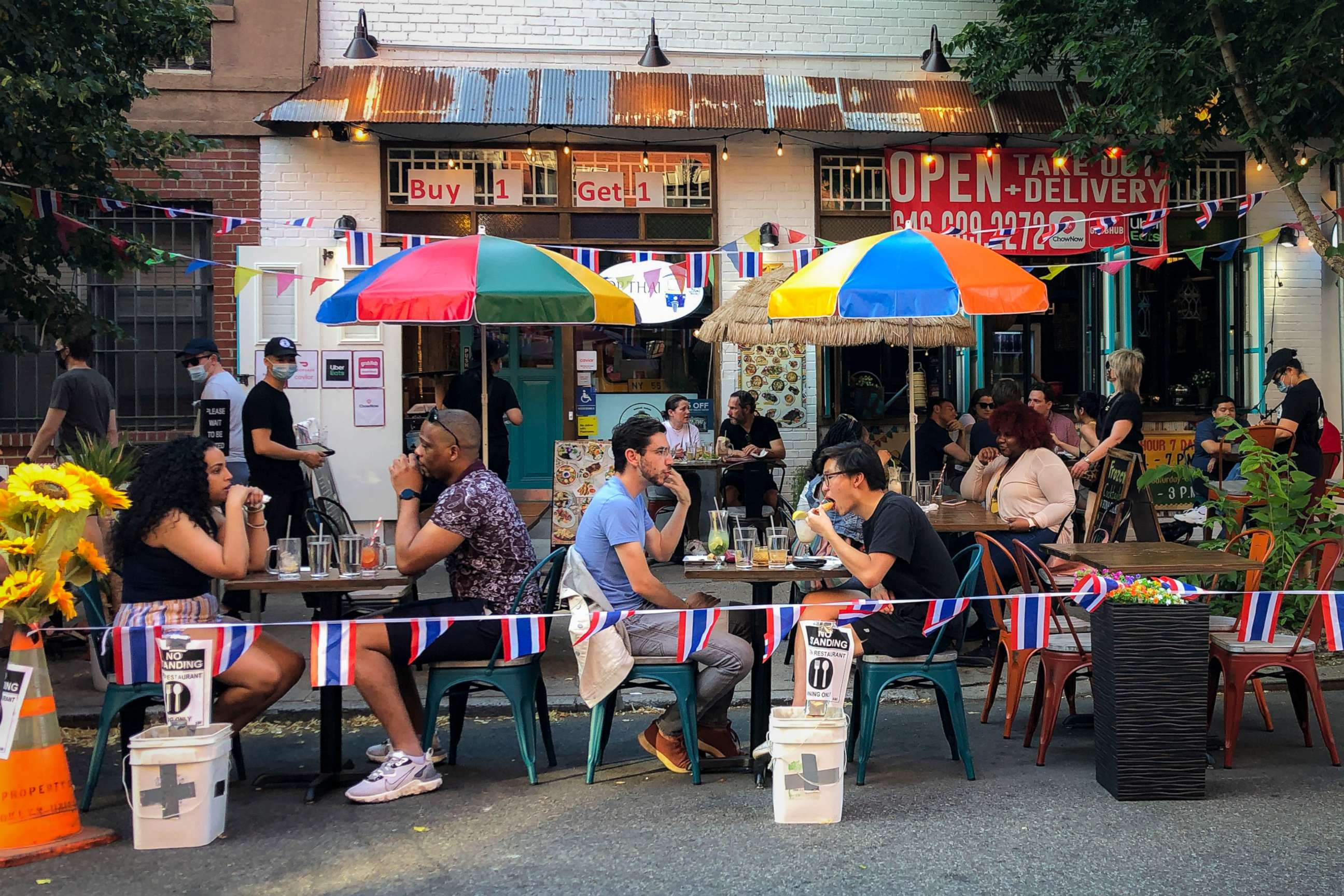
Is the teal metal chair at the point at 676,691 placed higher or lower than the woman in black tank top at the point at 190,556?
lower

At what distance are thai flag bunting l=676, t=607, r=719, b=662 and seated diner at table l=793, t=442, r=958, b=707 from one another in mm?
415

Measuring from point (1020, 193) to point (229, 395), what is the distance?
7953 millimetres

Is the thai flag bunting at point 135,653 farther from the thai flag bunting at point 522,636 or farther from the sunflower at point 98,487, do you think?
the thai flag bunting at point 522,636

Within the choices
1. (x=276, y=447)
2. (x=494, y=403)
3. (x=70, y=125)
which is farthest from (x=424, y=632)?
(x=70, y=125)

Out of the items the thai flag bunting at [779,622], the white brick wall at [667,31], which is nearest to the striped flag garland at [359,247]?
the white brick wall at [667,31]

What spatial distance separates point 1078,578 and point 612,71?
835 cm

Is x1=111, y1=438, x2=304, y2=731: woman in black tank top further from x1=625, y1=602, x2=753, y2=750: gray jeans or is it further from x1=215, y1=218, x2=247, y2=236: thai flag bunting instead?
x1=215, y1=218, x2=247, y2=236: thai flag bunting

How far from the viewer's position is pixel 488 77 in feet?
40.4

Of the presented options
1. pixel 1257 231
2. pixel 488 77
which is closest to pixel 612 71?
pixel 488 77

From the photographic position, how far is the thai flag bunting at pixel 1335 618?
5.48 metres

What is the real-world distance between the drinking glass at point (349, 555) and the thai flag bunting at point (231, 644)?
623 millimetres

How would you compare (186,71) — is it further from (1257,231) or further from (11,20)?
→ (1257,231)

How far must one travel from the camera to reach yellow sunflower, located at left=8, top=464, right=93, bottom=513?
16.5 feet

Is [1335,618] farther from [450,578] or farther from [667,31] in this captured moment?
[667,31]
